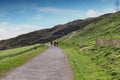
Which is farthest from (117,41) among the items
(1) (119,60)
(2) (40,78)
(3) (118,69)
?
(2) (40,78)

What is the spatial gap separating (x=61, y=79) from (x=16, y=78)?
12.4ft

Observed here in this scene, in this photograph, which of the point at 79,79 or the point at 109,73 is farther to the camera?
the point at 109,73

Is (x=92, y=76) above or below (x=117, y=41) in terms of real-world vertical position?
below

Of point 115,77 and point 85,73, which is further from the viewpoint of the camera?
point 85,73

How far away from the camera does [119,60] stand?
32.2 m

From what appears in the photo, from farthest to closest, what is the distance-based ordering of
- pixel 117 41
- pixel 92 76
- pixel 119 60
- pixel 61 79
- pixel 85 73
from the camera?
pixel 117 41, pixel 119 60, pixel 85 73, pixel 92 76, pixel 61 79

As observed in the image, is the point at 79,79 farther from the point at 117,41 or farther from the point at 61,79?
the point at 117,41

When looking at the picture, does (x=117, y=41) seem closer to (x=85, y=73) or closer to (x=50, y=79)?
(x=85, y=73)

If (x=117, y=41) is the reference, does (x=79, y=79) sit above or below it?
below

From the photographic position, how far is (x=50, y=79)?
2356 cm

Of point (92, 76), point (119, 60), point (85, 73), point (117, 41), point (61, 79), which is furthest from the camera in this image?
point (117, 41)

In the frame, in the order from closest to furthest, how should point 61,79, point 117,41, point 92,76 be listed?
point 61,79 < point 92,76 < point 117,41

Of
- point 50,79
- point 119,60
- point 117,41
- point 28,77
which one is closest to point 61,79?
point 50,79

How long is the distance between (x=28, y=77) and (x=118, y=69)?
28.8ft
